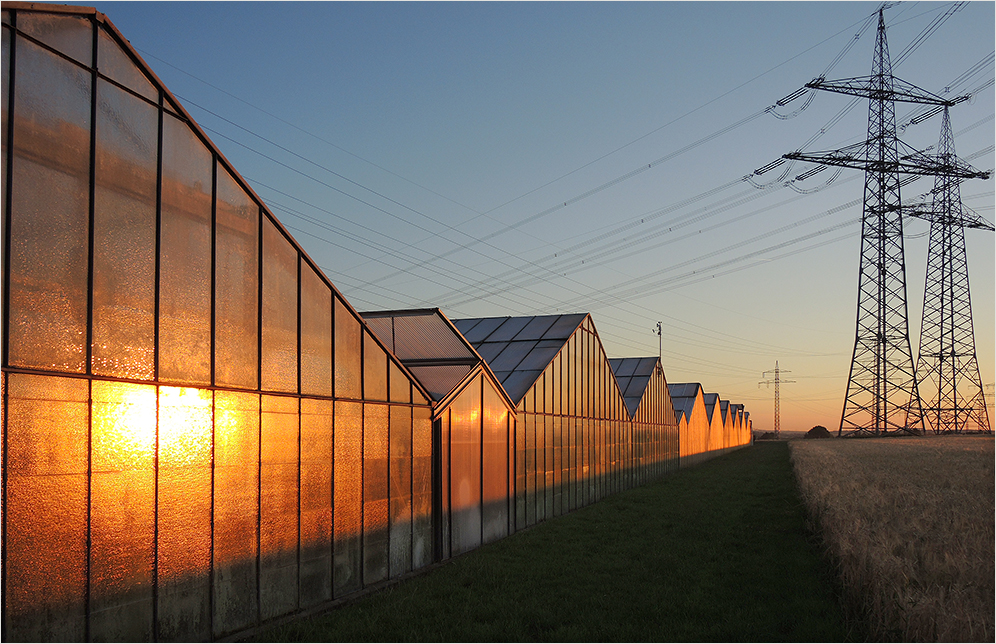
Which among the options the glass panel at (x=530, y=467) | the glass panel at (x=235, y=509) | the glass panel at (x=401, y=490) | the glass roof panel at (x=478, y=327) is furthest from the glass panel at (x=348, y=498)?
the glass roof panel at (x=478, y=327)

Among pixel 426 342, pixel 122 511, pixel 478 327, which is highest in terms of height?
pixel 478 327

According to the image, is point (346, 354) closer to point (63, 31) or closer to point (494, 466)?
point (63, 31)

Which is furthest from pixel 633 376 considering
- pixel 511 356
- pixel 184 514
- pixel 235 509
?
pixel 184 514

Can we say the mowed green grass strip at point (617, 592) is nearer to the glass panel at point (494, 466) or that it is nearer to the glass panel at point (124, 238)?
the glass panel at point (494, 466)

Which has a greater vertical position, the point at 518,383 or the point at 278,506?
the point at 518,383

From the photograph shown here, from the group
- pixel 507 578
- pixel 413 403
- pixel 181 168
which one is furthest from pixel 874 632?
pixel 181 168

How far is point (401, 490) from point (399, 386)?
2.57 m

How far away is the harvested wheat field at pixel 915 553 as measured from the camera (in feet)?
37.3

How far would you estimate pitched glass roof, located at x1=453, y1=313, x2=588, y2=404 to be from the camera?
29.8 metres

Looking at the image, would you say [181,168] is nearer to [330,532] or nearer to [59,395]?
[59,395]

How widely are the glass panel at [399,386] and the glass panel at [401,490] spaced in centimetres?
24

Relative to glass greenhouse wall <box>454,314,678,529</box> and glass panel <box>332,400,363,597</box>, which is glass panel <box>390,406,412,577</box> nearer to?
glass panel <box>332,400,363,597</box>

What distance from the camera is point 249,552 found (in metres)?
13.3

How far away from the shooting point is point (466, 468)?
22828 millimetres
